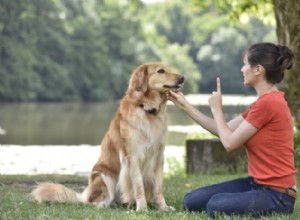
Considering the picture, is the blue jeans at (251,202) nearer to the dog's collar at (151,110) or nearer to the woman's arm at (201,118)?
the woman's arm at (201,118)

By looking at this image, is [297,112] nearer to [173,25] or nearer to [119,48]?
[119,48]

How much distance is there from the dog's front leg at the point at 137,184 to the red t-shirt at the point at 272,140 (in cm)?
144

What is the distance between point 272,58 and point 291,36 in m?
5.56

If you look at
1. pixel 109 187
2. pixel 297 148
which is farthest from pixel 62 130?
pixel 109 187

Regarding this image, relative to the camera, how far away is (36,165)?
16.2 meters

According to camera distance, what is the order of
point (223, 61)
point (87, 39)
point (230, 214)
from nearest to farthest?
point (230, 214)
point (87, 39)
point (223, 61)

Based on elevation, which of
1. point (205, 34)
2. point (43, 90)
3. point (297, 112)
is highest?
point (205, 34)

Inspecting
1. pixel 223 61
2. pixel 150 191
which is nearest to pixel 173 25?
pixel 223 61

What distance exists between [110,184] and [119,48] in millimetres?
65425

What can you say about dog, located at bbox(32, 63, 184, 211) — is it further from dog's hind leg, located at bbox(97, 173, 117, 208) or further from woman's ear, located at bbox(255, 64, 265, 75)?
woman's ear, located at bbox(255, 64, 265, 75)

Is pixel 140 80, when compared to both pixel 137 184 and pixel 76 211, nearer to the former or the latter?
pixel 137 184

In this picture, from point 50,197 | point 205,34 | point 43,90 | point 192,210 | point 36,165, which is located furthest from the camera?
point 205,34

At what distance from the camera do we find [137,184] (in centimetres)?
641

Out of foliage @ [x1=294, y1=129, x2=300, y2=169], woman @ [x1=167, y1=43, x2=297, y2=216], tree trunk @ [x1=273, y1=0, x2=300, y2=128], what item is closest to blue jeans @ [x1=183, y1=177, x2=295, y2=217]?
woman @ [x1=167, y1=43, x2=297, y2=216]
